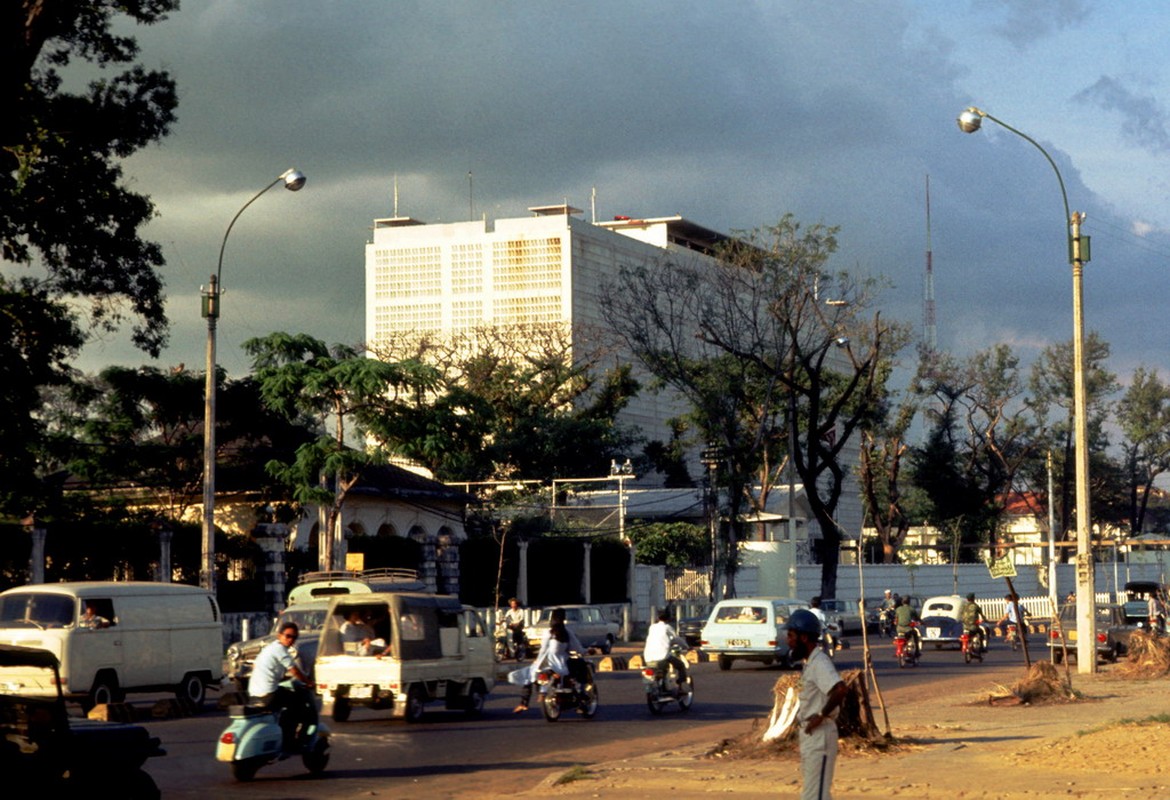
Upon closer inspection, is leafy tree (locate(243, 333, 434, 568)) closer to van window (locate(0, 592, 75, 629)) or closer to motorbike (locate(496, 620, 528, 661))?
motorbike (locate(496, 620, 528, 661))

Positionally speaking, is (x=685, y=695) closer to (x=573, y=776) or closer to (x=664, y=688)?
(x=664, y=688)

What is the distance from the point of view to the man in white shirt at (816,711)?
376 inches

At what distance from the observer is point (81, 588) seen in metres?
22.9

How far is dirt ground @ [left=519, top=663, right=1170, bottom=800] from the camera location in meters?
13.9

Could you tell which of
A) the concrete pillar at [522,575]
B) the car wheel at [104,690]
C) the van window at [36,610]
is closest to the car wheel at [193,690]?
the car wheel at [104,690]

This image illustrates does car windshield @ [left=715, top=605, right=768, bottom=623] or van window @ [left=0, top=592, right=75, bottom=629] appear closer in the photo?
van window @ [left=0, top=592, right=75, bottom=629]

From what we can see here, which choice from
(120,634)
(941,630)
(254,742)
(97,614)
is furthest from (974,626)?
(254,742)

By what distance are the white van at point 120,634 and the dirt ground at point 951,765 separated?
849 centimetres

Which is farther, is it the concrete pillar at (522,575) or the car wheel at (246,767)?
the concrete pillar at (522,575)

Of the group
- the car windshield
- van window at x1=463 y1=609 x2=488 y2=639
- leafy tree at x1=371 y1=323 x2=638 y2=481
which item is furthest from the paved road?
leafy tree at x1=371 y1=323 x2=638 y2=481

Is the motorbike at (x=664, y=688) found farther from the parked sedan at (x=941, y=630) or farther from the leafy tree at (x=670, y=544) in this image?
the leafy tree at (x=670, y=544)

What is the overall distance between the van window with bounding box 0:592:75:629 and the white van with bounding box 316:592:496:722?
158 inches

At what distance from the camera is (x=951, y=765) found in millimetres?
15500

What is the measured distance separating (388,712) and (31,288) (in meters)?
12.9
